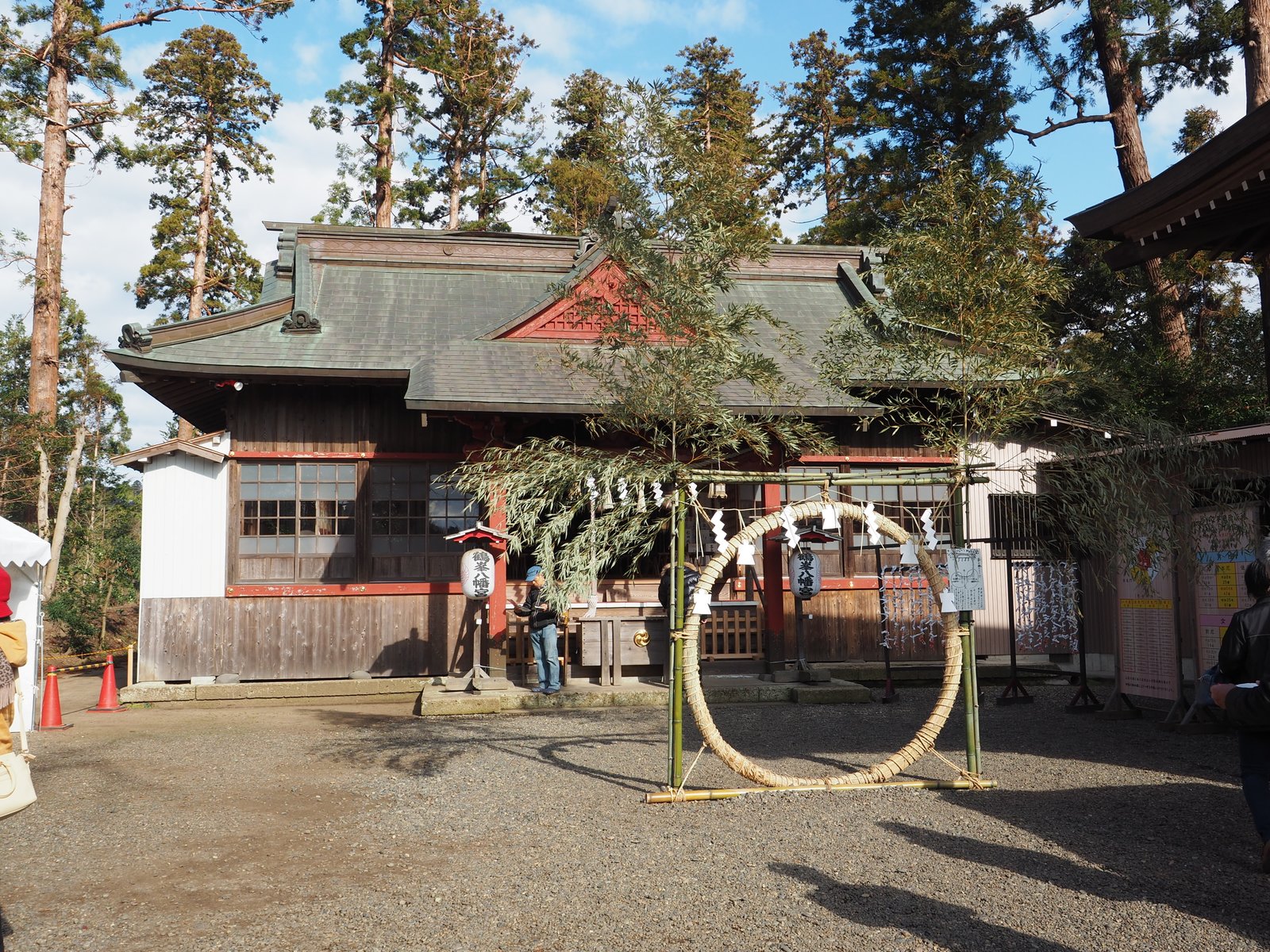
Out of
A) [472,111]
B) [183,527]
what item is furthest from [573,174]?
[183,527]

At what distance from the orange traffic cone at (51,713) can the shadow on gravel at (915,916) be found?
8.46m

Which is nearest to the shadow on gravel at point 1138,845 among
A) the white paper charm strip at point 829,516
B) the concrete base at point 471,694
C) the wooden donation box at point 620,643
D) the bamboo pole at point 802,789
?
the bamboo pole at point 802,789

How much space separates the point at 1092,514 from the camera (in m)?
7.28

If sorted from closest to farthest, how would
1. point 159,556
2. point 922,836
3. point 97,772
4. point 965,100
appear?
1. point 922,836
2. point 97,772
3. point 159,556
4. point 965,100

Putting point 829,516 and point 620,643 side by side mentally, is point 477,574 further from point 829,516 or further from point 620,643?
point 829,516

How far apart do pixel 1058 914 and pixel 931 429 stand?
4.33 metres

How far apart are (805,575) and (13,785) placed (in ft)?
30.0

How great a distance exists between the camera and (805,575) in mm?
11875

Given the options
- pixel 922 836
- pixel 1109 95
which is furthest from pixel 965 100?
pixel 922 836

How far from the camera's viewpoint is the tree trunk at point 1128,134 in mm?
17953

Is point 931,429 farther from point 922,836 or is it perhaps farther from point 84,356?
point 84,356

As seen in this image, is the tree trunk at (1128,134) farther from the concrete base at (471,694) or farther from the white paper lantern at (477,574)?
the white paper lantern at (477,574)

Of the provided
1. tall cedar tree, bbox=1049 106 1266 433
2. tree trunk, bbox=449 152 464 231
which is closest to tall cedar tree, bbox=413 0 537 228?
tree trunk, bbox=449 152 464 231

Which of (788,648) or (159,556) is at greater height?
(159,556)
